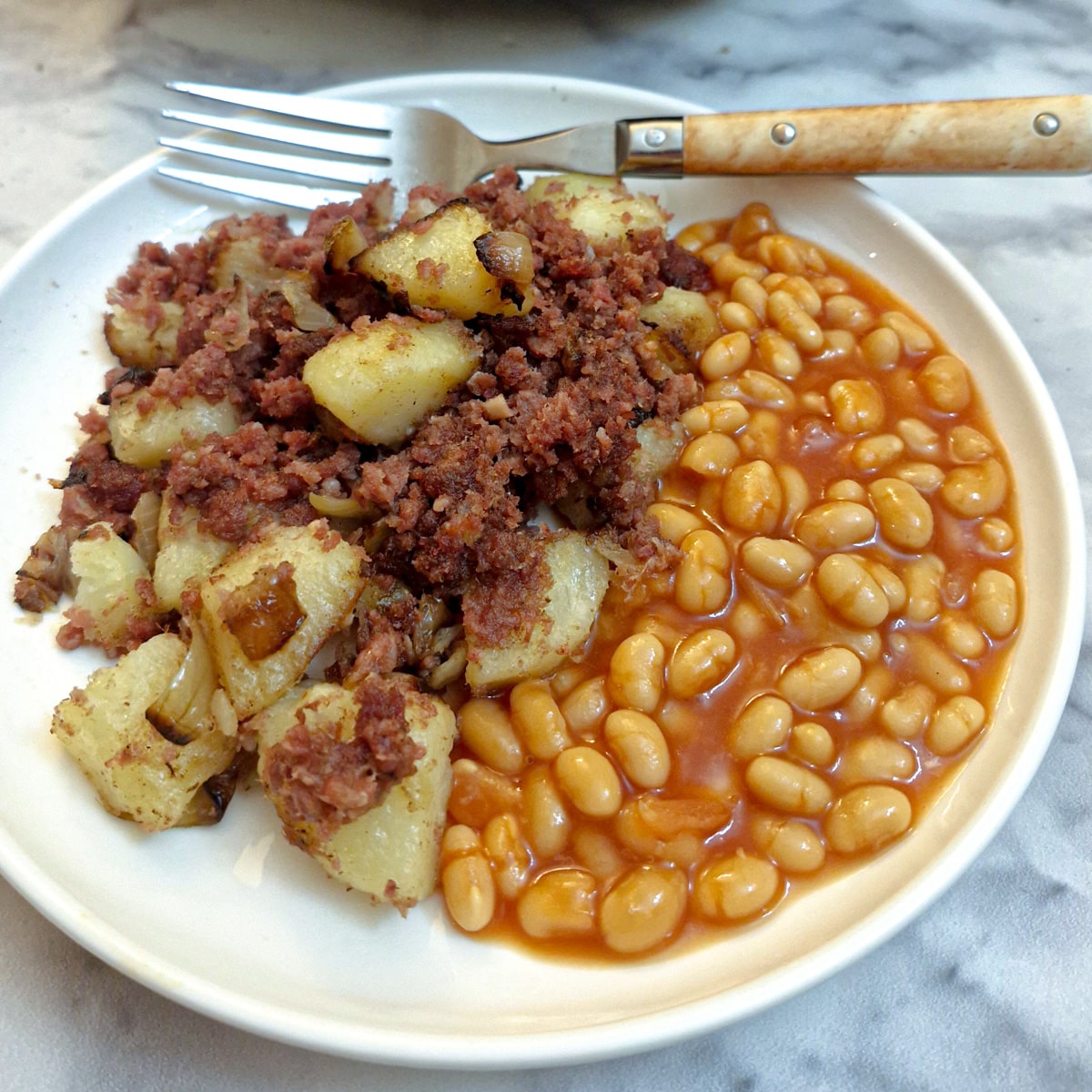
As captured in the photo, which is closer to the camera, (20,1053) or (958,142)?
(20,1053)

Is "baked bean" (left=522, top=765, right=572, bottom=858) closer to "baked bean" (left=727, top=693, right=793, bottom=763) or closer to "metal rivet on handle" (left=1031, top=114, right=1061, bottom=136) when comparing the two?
"baked bean" (left=727, top=693, right=793, bottom=763)

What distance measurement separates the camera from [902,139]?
245 cm

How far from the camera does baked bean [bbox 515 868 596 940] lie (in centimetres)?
182

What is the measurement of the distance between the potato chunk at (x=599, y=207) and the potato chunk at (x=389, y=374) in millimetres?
551

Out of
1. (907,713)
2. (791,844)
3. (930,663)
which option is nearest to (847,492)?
(930,663)

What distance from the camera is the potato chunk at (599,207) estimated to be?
2.41 m

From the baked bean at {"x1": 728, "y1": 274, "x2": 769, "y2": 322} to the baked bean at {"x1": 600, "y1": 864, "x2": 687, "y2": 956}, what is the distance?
153cm

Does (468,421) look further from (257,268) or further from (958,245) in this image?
(958,245)

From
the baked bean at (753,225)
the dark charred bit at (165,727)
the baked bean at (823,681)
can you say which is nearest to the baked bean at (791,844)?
the baked bean at (823,681)

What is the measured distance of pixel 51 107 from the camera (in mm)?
3303

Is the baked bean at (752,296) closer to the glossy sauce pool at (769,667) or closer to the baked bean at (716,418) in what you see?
the glossy sauce pool at (769,667)

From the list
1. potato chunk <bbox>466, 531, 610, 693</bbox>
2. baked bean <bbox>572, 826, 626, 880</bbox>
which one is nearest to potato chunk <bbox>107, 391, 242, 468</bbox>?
potato chunk <bbox>466, 531, 610, 693</bbox>

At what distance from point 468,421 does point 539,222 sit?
2.11ft

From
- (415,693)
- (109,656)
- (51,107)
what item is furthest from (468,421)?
(51,107)
